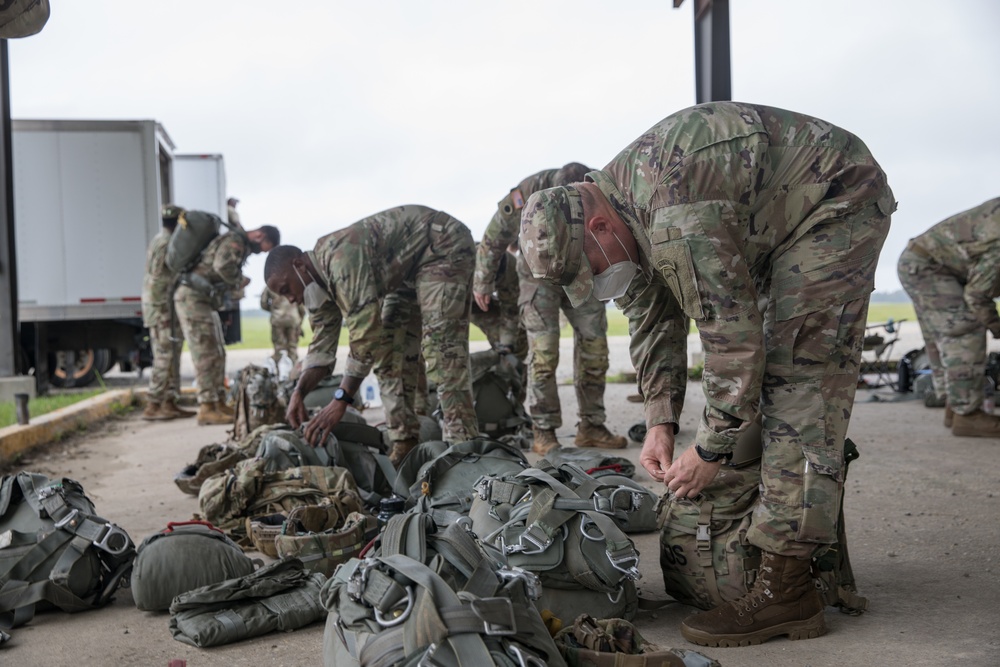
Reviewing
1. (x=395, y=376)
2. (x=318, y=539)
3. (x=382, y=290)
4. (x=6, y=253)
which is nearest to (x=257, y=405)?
(x=395, y=376)

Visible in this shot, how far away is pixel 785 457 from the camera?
2.71 meters

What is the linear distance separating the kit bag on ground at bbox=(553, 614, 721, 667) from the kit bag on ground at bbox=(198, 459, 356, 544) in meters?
2.08

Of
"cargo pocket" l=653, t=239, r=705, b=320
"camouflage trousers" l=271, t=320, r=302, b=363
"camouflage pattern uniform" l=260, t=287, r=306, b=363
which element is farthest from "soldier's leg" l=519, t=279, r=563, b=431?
"camouflage trousers" l=271, t=320, r=302, b=363

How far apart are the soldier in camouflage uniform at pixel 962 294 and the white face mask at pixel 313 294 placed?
15.5 ft

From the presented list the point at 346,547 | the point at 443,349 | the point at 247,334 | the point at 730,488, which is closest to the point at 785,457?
the point at 730,488

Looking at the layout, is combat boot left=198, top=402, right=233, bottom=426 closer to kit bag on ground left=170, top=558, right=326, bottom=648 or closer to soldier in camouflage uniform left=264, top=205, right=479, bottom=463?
soldier in camouflage uniform left=264, top=205, right=479, bottom=463

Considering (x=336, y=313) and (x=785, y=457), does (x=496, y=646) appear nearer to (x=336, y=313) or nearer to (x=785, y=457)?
(x=785, y=457)

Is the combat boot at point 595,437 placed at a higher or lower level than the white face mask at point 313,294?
lower

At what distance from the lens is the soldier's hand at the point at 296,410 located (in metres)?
5.04

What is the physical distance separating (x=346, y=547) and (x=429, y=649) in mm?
1680

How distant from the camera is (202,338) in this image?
8.97m

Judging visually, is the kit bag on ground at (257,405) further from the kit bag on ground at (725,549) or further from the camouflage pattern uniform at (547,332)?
the kit bag on ground at (725,549)

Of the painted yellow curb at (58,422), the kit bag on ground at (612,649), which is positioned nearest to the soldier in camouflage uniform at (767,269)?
the kit bag on ground at (612,649)

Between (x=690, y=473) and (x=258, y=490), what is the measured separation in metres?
2.48
